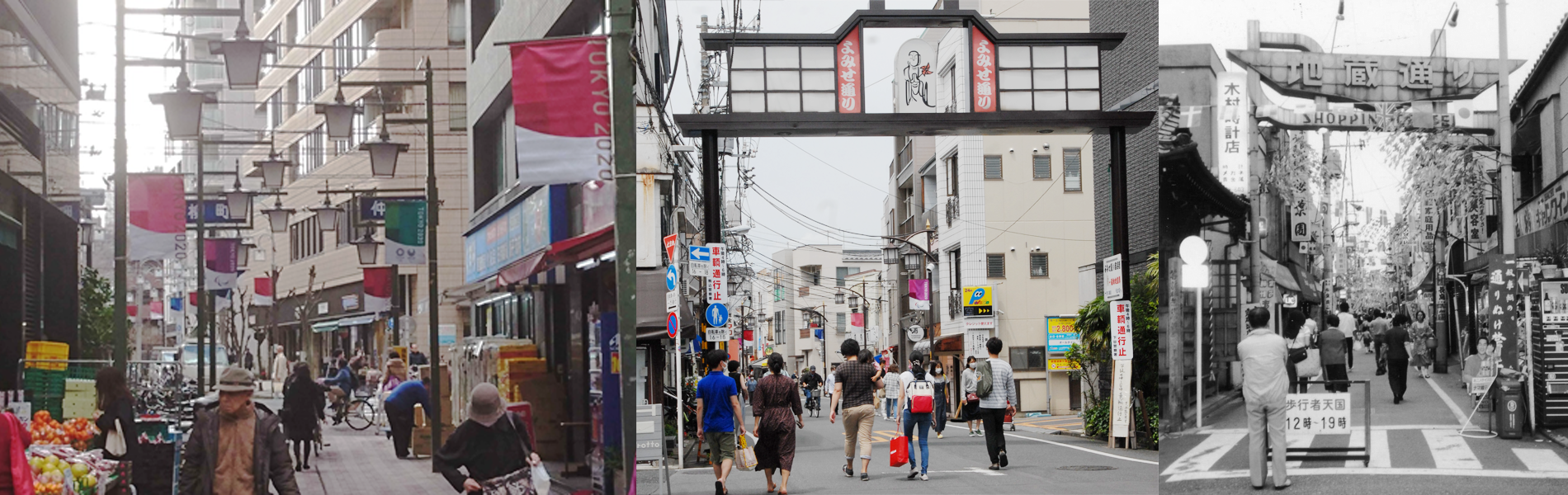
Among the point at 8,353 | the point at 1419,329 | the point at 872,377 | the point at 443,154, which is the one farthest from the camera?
the point at 872,377

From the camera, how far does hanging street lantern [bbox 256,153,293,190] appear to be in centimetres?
604

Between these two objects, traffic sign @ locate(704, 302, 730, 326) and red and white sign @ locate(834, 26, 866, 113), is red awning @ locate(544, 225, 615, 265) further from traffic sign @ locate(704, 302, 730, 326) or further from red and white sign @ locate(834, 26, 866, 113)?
traffic sign @ locate(704, 302, 730, 326)

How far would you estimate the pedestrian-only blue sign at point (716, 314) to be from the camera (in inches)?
566

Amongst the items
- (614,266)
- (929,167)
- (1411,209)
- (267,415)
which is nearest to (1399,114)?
(1411,209)

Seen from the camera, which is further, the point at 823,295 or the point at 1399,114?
the point at 823,295

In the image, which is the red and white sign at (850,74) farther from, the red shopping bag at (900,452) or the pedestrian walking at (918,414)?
the red shopping bag at (900,452)

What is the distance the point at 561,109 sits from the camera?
679 centimetres

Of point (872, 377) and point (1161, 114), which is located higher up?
point (1161, 114)

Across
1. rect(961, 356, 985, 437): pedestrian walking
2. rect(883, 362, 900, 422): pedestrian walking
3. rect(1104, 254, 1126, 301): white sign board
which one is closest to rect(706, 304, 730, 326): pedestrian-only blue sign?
rect(1104, 254, 1126, 301): white sign board

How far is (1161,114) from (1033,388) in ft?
84.3

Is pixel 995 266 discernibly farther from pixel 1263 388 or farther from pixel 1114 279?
pixel 1263 388

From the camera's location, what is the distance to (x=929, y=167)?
32438 millimetres

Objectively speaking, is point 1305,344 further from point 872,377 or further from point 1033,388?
point 1033,388

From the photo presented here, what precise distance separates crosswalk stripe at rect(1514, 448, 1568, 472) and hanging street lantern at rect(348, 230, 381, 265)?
6.24m
